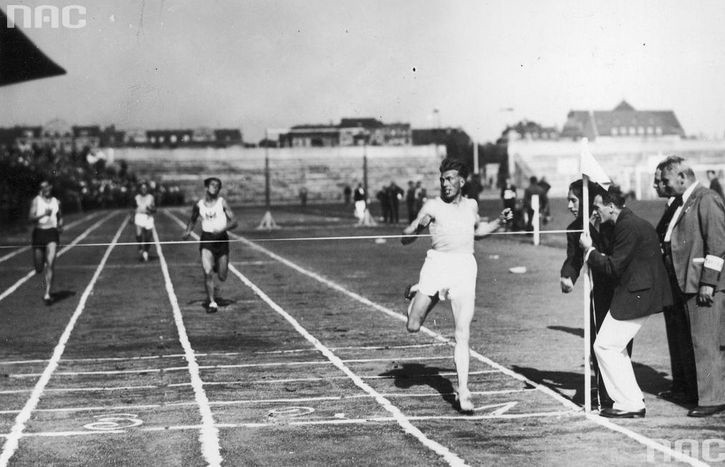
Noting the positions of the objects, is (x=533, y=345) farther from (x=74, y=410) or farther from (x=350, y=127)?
(x=350, y=127)

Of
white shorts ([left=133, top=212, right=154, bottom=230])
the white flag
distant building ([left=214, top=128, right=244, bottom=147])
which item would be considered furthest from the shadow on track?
distant building ([left=214, top=128, right=244, bottom=147])

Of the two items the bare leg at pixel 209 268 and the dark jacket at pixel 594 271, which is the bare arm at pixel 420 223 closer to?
the dark jacket at pixel 594 271

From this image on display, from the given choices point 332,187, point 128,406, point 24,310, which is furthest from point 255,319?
point 332,187

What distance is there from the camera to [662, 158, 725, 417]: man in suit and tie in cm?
848

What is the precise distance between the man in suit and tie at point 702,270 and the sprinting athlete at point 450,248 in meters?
1.35

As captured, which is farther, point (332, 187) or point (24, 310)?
point (332, 187)

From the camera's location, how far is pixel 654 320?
1423 cm

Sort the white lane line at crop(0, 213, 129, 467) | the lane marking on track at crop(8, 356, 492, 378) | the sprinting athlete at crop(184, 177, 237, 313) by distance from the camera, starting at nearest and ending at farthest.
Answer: the white lane line at crop(0, 213, 129, 467), the lane marking on track at crop(8, 356, 492, 378), the sprinting athlete at crop(184, 177, 237, 313)

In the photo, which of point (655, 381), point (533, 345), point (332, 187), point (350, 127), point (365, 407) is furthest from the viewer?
point (350, 127)

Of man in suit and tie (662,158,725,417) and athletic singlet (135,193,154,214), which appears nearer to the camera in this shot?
man in suit and tie (662,158,725,417)

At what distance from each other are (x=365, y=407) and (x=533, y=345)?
392 centimetres

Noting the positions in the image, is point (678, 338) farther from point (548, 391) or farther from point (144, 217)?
point (144, 217)

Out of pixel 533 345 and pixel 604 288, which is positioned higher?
pixel 604 288
